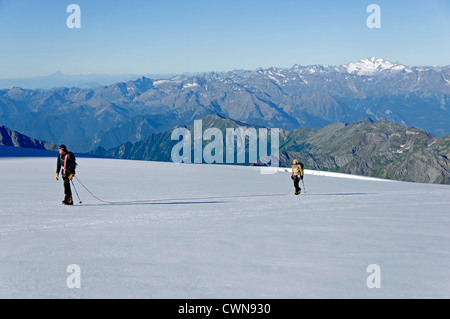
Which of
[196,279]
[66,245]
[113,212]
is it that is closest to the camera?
[196,279]

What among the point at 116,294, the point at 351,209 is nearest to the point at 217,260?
the point at 116,294

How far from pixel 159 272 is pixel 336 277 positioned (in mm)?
4450

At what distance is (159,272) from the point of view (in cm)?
1002

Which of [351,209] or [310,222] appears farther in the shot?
[351,209]

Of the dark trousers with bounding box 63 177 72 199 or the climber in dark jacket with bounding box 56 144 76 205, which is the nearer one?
the dark trousers with bounding box 63 177 72 199

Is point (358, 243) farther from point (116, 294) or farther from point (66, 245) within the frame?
point (66, 245)

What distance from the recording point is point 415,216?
19.4 m

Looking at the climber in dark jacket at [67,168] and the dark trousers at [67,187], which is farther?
the climber in dark jacket at [67,168]

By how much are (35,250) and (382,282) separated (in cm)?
965

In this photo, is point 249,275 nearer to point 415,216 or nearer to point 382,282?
point 382,282

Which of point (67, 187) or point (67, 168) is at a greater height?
point (67, 168)

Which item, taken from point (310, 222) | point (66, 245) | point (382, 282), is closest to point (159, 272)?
point (66, 245)

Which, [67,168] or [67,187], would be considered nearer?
[67,187]
